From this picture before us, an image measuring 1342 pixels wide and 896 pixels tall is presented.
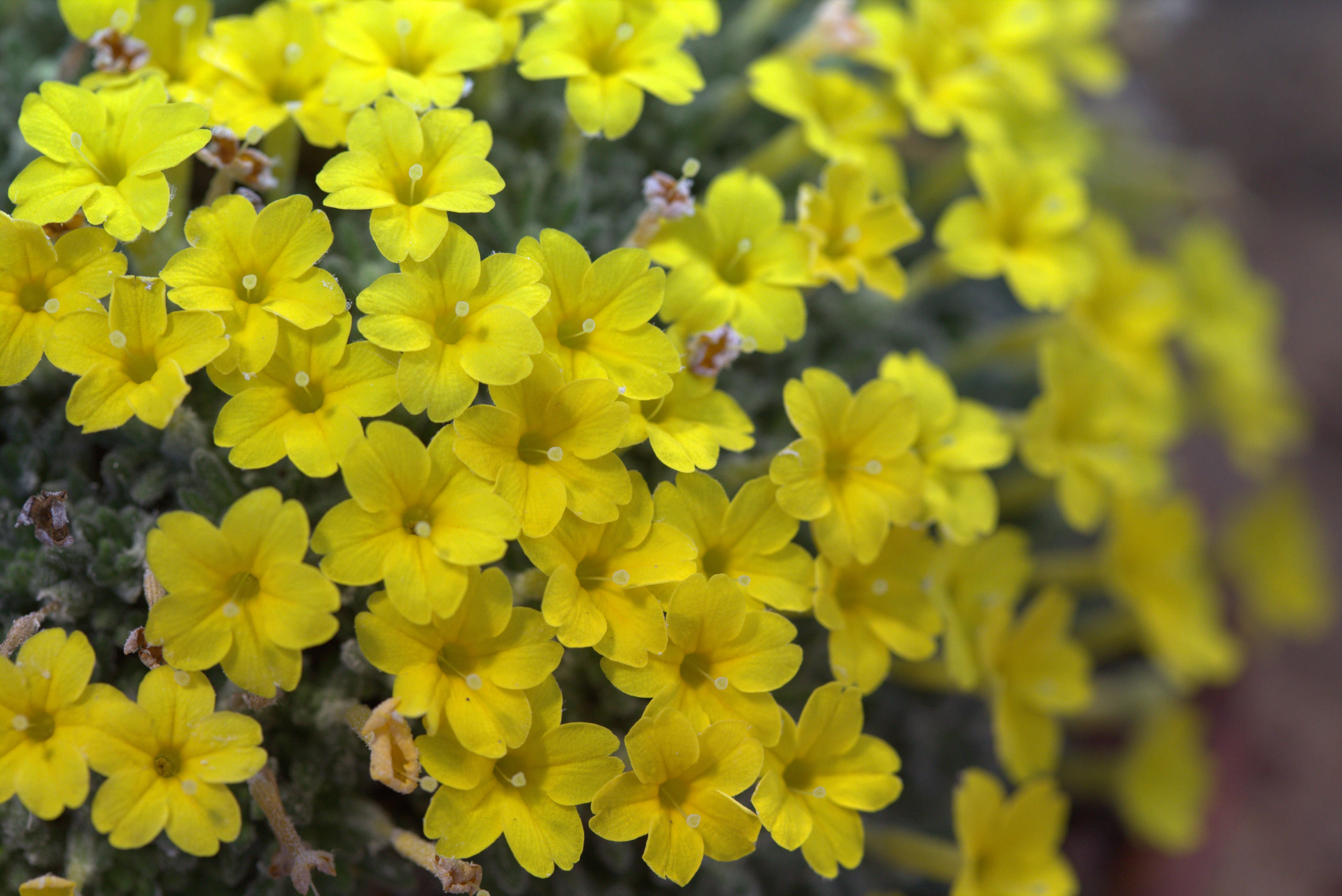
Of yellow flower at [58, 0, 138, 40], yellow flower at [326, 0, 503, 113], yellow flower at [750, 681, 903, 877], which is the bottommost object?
yellow flower at [750, 681, 903, 877]

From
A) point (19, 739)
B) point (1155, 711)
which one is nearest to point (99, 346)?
point (19, 739)

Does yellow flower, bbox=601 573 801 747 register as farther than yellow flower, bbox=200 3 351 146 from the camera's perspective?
No

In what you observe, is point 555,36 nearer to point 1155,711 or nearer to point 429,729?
point 429,729

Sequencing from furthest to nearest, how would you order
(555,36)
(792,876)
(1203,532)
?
1. (1203,532)
2. (792,876)
3. (555,36)

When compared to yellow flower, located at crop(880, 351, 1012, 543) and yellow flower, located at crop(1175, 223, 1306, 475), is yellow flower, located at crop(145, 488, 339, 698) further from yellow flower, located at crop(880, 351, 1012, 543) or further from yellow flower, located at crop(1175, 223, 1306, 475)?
yellow flower, located at crop(1175, 223, 1306, 475)

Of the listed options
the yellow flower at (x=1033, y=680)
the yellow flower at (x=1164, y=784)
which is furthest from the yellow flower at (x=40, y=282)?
the yellow flower at (x=1164, y=784)

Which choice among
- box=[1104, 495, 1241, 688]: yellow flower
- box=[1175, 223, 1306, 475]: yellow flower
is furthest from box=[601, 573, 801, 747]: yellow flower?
box=[1175, 223, 1306, 475]: yellow flower
